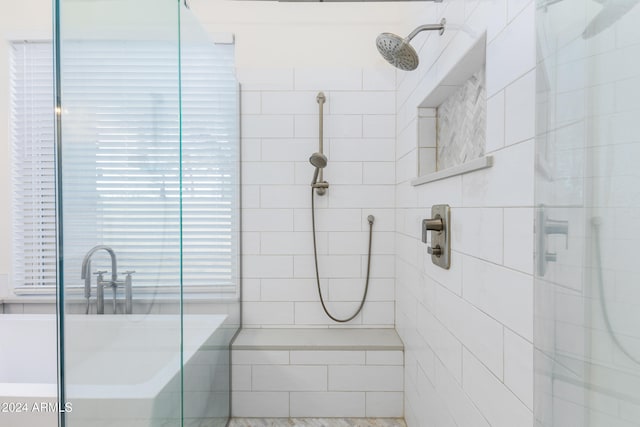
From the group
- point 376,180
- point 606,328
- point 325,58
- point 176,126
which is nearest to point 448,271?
point 606,328

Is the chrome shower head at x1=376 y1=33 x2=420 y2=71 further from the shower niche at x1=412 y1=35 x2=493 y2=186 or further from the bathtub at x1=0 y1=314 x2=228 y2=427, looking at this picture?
the bathtub at x1=0 y1=314 x2=228 y2=427

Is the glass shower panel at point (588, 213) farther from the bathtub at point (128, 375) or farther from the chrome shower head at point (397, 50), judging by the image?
the bathtub at point (128, 375)

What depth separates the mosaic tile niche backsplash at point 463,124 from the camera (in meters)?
1.02

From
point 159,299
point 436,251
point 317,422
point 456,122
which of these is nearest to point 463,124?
point 456,122

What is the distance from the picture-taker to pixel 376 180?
1840mm

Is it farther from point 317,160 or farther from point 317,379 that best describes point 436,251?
point 317,379

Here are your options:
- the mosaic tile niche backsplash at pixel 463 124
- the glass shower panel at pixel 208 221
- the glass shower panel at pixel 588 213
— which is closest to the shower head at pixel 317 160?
the glass shower panel at pixel 208 221

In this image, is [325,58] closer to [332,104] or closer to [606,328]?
[332,104]

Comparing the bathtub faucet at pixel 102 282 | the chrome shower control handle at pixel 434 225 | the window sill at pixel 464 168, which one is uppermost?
the window sill at pixel 464 168

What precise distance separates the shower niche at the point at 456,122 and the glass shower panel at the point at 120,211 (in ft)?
2.91

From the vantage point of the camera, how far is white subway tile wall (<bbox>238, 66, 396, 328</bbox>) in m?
1.82

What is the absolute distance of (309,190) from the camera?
6.00 ft

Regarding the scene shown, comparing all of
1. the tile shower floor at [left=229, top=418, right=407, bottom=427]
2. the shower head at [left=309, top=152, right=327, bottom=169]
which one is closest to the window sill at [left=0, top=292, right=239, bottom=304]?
the tile shower floor at [left=229, top=418, right=407, bottom=427]

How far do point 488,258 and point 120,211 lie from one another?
91 cm
